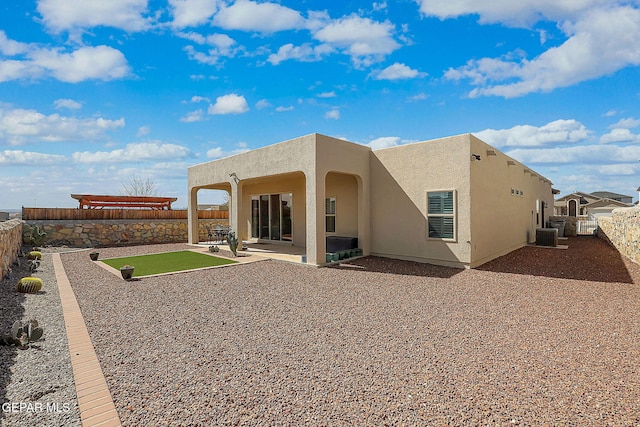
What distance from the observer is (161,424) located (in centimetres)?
264

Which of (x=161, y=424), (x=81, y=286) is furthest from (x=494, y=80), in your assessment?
(x=81, y=286)

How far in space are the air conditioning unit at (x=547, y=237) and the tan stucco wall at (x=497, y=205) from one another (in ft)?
1.92

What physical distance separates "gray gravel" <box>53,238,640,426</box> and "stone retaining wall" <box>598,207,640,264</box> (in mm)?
4984

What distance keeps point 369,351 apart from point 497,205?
1021 centimetres

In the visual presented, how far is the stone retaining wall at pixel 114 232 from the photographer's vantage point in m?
16.0

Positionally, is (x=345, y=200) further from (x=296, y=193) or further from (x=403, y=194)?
(x=296, y=193)

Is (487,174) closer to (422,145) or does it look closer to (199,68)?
(422,145)

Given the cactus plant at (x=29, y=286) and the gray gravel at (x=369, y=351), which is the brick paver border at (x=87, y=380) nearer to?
the gray gravel at (x=369, y=351)

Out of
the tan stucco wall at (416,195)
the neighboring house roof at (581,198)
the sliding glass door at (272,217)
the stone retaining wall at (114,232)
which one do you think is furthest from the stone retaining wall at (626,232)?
the neighboring house roof at (581,198)

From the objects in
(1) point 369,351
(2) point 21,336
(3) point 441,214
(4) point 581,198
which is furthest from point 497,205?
(4) point 581,198

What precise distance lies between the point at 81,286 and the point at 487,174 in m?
12.8

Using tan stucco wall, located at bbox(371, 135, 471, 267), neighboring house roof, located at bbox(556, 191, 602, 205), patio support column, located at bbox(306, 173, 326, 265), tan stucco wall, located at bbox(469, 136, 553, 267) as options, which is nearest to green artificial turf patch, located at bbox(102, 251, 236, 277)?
patio support column, located at bbox(306, 173, 326, 265)

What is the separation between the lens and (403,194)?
11.0 metres

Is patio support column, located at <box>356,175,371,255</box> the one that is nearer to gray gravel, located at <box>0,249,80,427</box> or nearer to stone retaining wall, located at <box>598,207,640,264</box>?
gray gravel, located at <box>0,249,80,427</box>
